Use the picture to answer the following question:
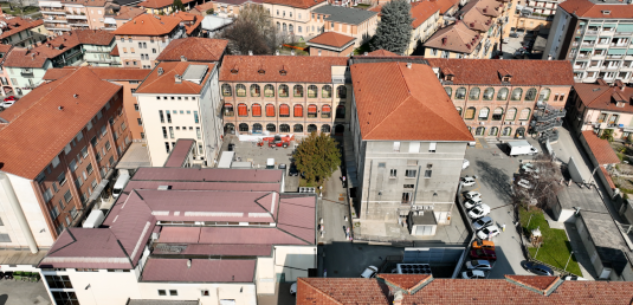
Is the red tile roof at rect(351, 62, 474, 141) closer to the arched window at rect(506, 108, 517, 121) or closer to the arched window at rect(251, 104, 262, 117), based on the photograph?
the arched window at rect(251, 104, 262, 117)

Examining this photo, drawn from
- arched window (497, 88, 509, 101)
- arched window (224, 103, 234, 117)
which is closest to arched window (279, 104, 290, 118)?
arched window (224, 103, 234, 117)

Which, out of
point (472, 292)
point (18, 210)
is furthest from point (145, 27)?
point (472, 292)

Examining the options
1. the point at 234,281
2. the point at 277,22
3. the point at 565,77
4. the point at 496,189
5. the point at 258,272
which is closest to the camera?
the point at 234,281

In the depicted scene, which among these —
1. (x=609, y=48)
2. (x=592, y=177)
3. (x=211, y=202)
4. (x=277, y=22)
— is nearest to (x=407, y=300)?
(x=211, y=202)

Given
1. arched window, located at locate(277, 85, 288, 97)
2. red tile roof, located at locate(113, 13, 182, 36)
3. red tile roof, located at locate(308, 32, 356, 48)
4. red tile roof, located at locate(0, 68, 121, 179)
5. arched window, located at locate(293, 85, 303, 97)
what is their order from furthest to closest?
red tile roof, located at locate(308, 32, 356, 48) → red tile roof, located at locate(113, 13, 182, 36) → arched window, located at locate(277, 85, 288, 97) → arched window, located at locate(293, 85, 303, 97) → red tile roof, located at locate(0, 68, 121, 179)

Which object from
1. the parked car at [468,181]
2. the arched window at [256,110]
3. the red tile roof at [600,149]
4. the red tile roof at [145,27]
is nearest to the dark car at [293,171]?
the arched window at [256,110]

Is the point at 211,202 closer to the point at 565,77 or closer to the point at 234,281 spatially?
the point at 234,281

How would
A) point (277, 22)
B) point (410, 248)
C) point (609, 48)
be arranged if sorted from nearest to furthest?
point (410, 248)
point (609, 48)
point (277, 22)
